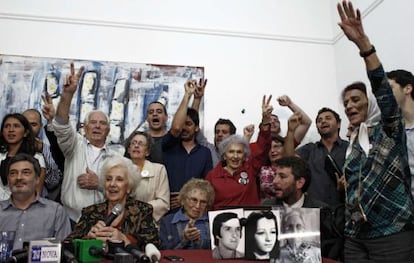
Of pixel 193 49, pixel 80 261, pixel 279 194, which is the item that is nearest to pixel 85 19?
pixel 193 49

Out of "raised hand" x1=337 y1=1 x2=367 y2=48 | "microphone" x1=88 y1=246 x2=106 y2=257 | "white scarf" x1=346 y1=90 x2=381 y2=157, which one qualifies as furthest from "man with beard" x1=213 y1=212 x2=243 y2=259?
"raised hand" x1=337 y1=1 x2=367 y2=48

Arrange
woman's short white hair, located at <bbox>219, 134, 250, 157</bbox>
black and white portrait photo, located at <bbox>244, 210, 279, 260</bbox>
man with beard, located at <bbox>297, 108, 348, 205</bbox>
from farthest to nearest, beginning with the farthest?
man with beard, located at <bbox>297, 108, 348, 205</bbox> < woman's short white hair, located at <bbox>219, 134, 250, 157</bbox> < black and white portrait photo, located at <bbox>244, 210, 279, 260</bbox>

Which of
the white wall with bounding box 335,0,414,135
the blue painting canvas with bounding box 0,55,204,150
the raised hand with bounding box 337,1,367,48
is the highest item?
the white wall with bounding box 335,0,414,135

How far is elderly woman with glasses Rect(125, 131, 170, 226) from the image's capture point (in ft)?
8.27

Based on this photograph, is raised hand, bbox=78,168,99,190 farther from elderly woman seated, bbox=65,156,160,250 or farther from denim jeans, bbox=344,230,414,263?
denim jeans, bbox=344,230,414,263

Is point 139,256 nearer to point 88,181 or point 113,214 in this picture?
point 113,214

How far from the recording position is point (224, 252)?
1.62m

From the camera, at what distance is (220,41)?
411 centimetres

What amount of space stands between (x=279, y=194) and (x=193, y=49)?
6.92 ft

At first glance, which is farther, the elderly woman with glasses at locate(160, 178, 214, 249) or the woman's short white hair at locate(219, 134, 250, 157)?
the woman's short white hair at locate(219, 134, 250, 157)

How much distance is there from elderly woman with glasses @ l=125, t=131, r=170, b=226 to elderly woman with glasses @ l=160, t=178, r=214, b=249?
0.21 metres

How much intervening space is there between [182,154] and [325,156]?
3.40 ft

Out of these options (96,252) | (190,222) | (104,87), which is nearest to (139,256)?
(96,252)

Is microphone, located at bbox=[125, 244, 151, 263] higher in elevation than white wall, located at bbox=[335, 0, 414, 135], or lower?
lower
